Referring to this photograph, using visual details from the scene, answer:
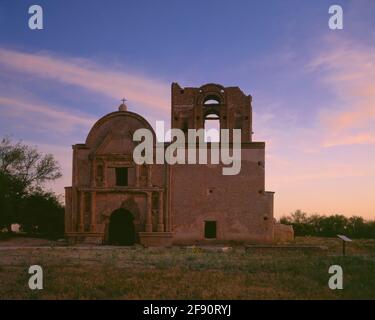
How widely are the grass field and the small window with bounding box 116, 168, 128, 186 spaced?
7687 mm

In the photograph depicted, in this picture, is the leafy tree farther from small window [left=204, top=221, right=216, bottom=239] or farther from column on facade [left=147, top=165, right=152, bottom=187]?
small window [left=204, top=221, right=216, bottom=239]

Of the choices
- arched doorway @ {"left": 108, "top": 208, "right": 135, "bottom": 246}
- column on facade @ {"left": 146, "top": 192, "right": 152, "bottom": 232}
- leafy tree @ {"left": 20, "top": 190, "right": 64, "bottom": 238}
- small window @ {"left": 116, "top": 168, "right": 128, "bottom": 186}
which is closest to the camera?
column on facade @ {"left": 146, "top": 192, "right": 152, "bottom": 232}

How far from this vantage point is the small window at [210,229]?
26766 millimetres

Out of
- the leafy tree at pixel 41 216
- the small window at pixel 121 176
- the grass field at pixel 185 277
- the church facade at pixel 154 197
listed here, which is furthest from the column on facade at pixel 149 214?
the leafy tree at pixel 41 216

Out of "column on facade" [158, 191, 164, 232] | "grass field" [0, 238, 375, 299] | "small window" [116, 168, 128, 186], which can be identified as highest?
"small window" [116, 168, 128, 186]

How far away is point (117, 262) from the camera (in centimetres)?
1739

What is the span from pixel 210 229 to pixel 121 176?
18.6 ft

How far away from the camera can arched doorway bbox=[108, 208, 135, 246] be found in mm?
27188

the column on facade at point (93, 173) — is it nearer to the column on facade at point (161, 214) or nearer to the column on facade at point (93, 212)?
the column on facade at point (93, 212)

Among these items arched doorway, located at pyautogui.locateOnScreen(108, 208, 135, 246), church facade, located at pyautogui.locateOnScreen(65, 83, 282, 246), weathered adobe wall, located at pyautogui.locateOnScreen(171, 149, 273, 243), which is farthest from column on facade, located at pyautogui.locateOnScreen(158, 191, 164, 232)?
arched doorway, located at pyautogui.locateOnScreen(108, 208, 135, 246)

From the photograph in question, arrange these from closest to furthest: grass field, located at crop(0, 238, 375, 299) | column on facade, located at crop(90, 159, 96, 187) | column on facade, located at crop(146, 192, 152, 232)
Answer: grass field, located at crop(0, 238, 375, 299), column on facade, located at crop(146, 192, 152, 232), column on facade, located at crop(90, 159, 96, 187)

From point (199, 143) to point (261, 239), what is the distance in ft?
20.0
